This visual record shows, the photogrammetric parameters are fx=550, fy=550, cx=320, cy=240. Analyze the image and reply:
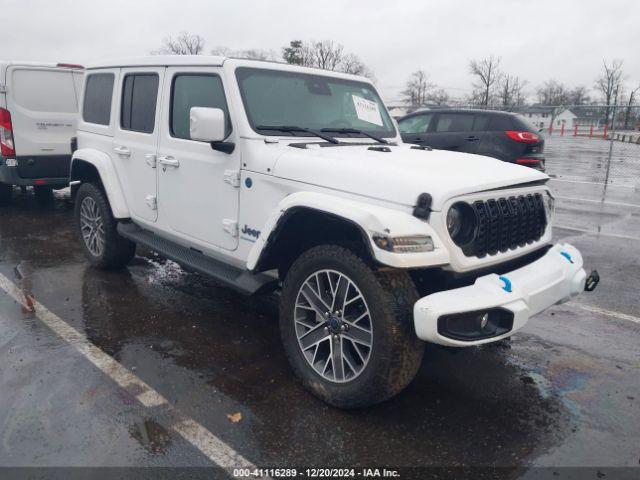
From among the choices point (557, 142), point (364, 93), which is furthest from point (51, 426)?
point (557, 142)

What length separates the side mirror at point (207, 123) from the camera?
11.7 feet

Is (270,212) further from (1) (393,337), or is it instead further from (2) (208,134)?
(1) (393,337)

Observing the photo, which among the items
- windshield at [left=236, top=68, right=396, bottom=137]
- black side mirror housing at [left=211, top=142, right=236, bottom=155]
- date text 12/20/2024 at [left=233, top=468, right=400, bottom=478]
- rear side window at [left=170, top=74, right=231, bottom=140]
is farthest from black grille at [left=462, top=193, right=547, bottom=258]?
rear side window at [left=170, top=74, right=231, bottom=140]

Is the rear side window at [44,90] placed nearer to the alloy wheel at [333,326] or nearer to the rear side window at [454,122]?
the rear side window at [454,122]

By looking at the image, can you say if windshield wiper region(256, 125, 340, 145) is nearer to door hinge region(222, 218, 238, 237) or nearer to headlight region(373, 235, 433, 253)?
door hinge region(222, 218, 238, 237)

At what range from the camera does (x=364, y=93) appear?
4.81 m

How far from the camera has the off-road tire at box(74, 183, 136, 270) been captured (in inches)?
212

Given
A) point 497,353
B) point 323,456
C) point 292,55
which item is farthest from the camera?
point 292,55

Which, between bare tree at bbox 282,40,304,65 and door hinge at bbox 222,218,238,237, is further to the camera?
bare tree at bbox 282,40,304,65

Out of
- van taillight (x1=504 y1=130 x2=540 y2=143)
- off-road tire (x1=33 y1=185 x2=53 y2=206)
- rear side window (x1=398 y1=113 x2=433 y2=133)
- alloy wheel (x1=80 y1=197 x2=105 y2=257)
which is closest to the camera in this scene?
alloy wheel (x1=80 y1=197 x2=105 y2=257)

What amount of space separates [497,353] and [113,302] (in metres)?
3.29

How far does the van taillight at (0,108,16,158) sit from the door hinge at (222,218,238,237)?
18.8 feet

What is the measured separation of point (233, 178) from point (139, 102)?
5.57ft

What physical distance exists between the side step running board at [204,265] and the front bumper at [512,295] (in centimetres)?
126
